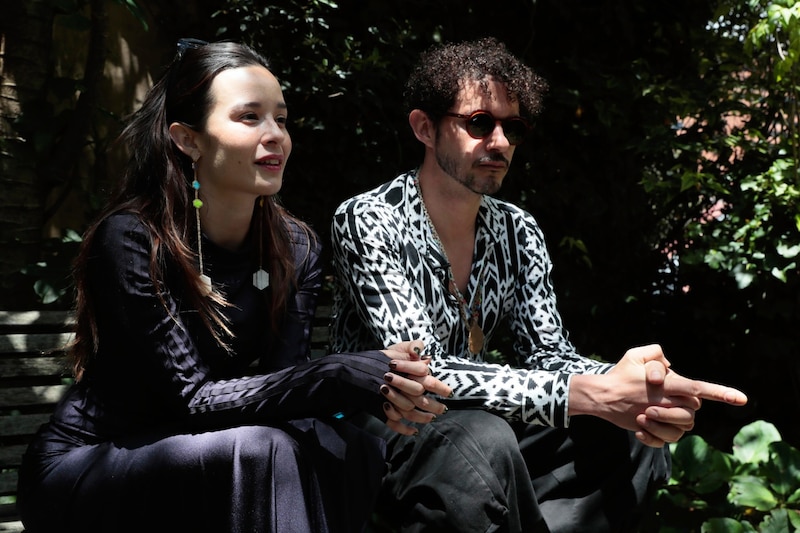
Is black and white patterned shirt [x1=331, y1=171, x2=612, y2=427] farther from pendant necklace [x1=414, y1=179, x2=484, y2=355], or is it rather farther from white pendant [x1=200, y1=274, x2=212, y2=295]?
white pendant [x1=200, y1=274, x2=212, y2=295]

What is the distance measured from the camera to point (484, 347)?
118 inches

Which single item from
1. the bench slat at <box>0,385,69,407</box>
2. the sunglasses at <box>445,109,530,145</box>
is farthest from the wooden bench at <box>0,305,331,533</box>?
the sunglasses at <box>445,109,530,145</box>

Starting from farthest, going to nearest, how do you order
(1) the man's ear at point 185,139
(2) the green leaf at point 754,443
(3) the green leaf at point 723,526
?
(2) the green leaf at point 754,443
(3) the green leaf at point 723,526
(1) the man's ear at point 185,139

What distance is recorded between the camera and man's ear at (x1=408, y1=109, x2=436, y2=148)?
9.73 ft

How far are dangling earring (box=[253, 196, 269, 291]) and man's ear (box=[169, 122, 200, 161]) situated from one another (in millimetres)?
239

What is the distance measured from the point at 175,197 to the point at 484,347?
3.73 feet

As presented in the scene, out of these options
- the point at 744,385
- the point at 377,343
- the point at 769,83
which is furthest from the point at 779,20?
the point at 377,343

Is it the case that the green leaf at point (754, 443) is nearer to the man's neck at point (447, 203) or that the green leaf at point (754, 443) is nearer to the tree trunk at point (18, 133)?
the man's neck at point (447, 203)

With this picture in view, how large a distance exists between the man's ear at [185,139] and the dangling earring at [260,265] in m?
0.24

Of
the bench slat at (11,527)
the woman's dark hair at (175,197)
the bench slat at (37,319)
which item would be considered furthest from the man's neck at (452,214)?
the bench slat at (11,527)

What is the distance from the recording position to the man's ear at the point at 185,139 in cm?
246

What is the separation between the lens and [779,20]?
3.63 m

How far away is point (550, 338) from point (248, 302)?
101 centimetres

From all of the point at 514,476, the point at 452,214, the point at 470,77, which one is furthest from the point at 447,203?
the point at 514,476
